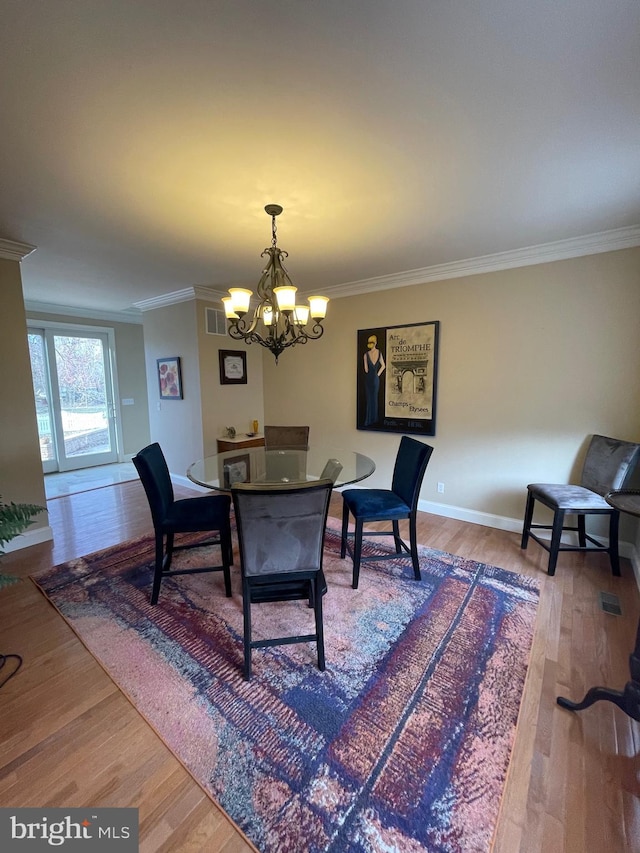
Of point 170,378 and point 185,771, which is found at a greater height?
point 170,378

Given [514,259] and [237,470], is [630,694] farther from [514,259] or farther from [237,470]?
[514,259]

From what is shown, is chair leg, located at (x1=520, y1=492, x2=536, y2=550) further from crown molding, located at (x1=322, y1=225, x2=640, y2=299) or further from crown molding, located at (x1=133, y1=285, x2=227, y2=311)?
crown molding, located at (x1=133, y1=285, x2=227, y2=311)

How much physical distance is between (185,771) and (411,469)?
1947mm

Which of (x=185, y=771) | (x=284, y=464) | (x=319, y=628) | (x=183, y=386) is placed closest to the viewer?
(x=185, y=771)

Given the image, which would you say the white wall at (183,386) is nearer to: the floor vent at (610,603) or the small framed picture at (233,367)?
the small framed picture at (233,367)

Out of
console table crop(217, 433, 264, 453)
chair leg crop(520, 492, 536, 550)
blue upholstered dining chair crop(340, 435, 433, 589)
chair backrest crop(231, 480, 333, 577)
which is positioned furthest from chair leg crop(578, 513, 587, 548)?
console table crop(217, 433, 264, 453)

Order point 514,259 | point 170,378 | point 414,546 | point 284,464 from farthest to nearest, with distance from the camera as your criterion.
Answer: point 170,378, point 514,259, point 284,464, point 414,546

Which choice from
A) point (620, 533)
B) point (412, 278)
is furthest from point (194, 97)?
point (620, 533)

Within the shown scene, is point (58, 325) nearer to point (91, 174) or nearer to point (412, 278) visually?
point (91, 174)

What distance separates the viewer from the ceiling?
1.04 m

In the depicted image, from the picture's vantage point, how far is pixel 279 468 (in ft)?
8.72

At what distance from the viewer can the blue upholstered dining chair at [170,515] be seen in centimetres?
208

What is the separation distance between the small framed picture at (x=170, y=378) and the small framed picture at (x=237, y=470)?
190 cm

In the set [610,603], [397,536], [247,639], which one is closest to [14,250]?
[247,639]
